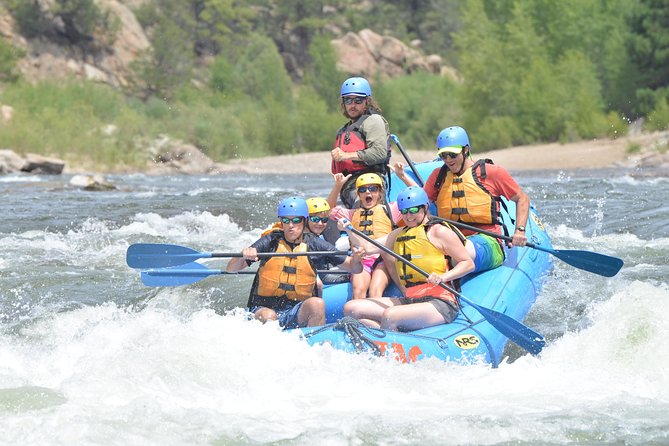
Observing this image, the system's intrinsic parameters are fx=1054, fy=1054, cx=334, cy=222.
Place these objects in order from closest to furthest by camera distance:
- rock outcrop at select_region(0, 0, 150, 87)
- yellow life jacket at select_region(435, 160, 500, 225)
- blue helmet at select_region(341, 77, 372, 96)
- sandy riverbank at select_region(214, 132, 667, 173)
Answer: yellow life jacket at select_region(435, 160, 500, 225)
blue helmet at select_region(341, 77, 372, 96)
sandy riverbank at select_region(214, 132, 667, 173)
rock outcrop at select_region(0, 0, 150, 87)

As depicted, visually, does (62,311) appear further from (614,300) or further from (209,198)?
(209,198)

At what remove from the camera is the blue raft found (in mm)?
5621

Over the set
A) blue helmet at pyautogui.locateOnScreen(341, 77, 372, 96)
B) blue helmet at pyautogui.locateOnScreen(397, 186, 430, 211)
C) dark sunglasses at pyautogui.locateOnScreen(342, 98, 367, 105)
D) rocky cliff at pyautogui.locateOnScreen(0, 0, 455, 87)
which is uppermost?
rocky cliff at pyautogui.locateOnScreen(0, 0, 455, 87)

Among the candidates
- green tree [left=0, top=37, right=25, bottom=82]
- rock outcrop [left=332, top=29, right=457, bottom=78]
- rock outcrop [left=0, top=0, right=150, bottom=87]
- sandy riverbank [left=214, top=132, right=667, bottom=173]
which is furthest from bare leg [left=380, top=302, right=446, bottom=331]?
rock outcrop [left=332, top=29, right=457, bottom=78]

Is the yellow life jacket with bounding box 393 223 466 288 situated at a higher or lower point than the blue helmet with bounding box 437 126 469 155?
lower

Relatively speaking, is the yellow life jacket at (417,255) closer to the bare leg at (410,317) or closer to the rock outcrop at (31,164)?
the bare leg at (410,317)

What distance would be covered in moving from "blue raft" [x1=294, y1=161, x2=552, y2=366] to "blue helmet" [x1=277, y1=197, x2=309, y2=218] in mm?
639

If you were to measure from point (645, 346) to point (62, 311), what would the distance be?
164 inches

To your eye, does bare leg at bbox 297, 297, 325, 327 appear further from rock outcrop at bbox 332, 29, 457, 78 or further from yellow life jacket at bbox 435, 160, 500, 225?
rock outcrop at bbox 332, 29, 457, 78

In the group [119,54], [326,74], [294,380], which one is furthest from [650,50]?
[294,380]

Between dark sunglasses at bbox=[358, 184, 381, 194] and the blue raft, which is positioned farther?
dark sunglasses at bbox=[358, 184, 381, 194]

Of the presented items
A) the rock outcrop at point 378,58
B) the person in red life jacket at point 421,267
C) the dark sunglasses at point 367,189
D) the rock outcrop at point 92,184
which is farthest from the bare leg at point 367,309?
the rock outcrop at point 378,58

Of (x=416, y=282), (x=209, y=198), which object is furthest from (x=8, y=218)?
(x=416, y=282)

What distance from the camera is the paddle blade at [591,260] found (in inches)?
262
